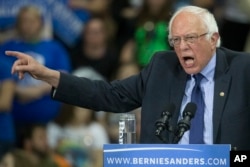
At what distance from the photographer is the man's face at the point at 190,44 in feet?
13.8

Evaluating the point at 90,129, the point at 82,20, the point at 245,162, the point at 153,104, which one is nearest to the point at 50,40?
the point at 82,20

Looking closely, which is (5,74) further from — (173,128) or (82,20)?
(173,128)

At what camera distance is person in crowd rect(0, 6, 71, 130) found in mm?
7590

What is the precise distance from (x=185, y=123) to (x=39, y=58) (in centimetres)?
402

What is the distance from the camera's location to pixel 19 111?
25.0 ft

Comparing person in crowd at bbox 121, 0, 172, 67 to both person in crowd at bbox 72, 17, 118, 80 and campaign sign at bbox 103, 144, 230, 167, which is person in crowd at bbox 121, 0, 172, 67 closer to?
person in crowd at bbox 72, 17, 118, 80

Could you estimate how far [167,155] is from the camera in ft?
11.7

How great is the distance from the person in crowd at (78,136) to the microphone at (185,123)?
3732 mm

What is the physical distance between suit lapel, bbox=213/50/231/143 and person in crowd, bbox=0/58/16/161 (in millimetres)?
3329

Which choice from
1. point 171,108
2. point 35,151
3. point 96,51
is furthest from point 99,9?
point 171,108

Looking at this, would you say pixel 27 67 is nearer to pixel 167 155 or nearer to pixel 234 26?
pixel 167 155

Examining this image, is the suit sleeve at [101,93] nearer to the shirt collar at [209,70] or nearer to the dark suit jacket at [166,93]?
the dark suit jacket at [166,93]

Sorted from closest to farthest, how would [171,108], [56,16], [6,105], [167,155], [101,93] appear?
1. [167,155]
2. [171,108]
3. [101,93]
4. [6,105]
5. [56,16]

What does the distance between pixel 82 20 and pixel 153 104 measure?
3.66 metres
